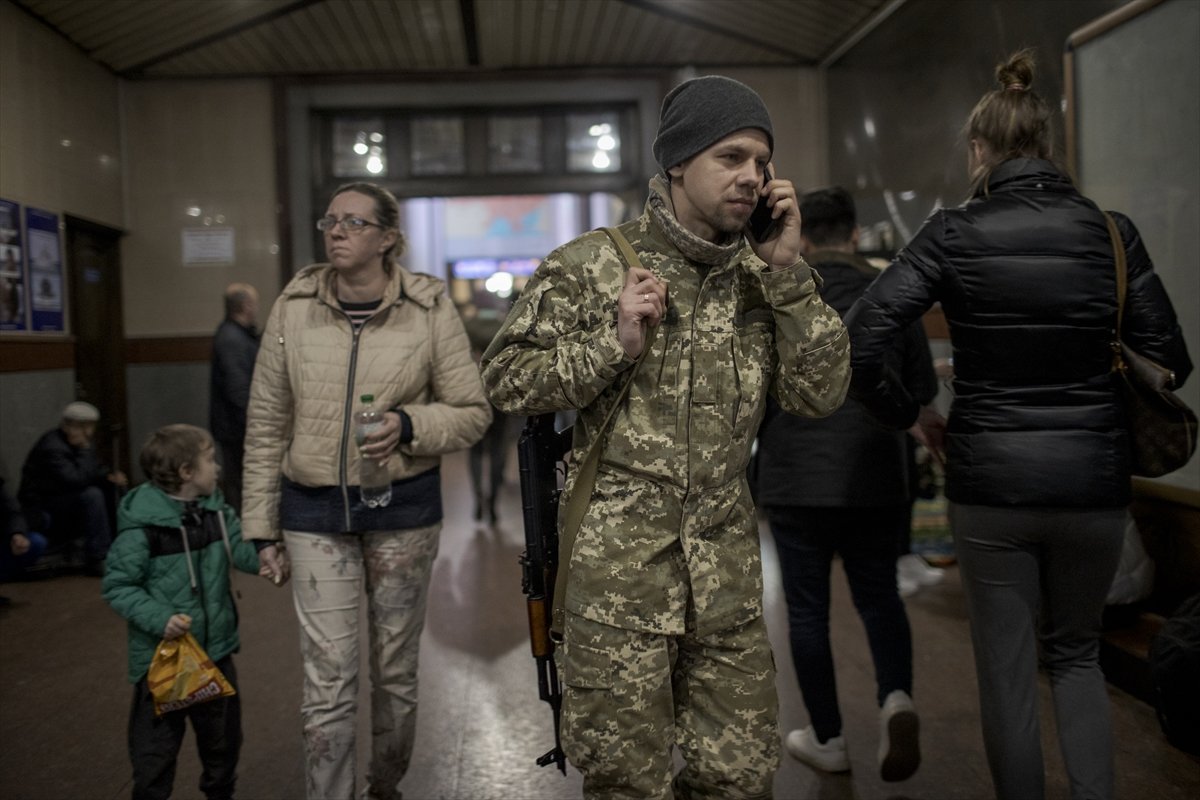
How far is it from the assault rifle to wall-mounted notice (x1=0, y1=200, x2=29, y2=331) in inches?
180

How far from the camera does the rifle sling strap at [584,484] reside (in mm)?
1774

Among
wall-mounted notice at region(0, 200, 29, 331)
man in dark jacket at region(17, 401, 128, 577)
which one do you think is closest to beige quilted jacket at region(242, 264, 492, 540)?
man in dark jacket at region(17, 401, 128, 577)

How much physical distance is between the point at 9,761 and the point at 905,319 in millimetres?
2956

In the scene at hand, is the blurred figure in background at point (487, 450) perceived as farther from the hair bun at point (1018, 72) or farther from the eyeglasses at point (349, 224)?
the hair bun at point (1018, 72)

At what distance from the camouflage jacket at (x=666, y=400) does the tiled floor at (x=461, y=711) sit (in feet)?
4.17

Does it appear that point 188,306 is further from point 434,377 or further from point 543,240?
point 543,240

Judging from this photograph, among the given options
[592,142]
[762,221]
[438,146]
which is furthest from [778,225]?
[438,146]

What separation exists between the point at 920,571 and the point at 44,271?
5340 mm

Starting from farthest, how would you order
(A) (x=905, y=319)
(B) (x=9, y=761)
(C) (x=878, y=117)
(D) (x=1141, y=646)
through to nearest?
1. (C) (x=878, y=117)
2. (D) (x=1141, y=646)
3. (B) (x=9, y=761)
4. (A) (x=905, y=319)

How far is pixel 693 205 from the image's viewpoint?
1.78 metres

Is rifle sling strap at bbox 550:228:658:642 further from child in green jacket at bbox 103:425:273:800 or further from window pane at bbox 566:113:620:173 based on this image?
window pane at bbox 566:113:620:173

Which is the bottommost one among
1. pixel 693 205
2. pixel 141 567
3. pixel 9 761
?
pixel 9 761

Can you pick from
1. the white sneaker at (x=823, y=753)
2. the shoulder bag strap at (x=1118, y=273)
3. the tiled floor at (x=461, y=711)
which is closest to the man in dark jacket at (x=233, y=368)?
the tiled floor at (x=461, y=711)

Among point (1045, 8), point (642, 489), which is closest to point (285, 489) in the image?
point (642, 489)
